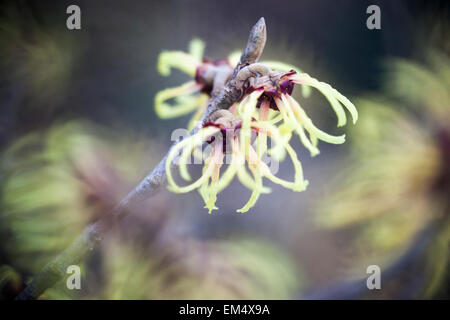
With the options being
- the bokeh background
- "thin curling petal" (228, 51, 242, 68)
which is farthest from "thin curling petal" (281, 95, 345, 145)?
the bokeh background

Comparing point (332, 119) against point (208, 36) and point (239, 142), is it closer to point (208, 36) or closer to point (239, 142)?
point (208, 36)

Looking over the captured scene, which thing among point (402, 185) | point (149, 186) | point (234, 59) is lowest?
point (149, 186)

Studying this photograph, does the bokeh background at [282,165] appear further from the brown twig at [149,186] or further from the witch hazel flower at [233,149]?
the witch hazel flower at [233,149]

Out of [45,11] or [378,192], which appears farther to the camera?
[378,192]

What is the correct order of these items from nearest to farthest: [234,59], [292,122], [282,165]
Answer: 1. [292,122]
2. [234,59]
3. [282,165]

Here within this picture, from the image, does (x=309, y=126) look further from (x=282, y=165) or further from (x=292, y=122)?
(x=282, y=165)

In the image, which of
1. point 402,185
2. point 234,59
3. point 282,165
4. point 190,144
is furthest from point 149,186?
point 402,185
